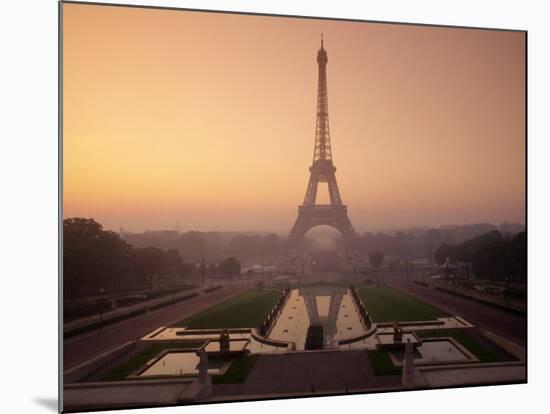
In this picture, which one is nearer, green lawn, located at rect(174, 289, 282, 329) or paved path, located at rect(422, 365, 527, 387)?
paved path, located at rect(422, 365, 527, 387)

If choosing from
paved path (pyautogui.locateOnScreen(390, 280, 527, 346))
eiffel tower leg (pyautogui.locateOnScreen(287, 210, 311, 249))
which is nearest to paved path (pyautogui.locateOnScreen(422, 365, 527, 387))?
paved path (pyautogui.locateOnScreen(390, 280, 527, 346))

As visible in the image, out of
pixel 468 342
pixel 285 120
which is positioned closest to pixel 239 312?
pixel 285 120

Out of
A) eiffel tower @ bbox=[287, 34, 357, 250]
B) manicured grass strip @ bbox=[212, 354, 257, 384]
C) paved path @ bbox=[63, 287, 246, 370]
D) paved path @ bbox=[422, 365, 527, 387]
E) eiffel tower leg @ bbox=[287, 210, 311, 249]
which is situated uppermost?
eiffel tower @ bbox=[287, 34, 357, 250]

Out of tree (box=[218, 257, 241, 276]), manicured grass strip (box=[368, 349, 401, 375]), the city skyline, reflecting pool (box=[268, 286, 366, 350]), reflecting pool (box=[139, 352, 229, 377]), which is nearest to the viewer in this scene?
reflecting pool (box=[139, 352, 229, 377])

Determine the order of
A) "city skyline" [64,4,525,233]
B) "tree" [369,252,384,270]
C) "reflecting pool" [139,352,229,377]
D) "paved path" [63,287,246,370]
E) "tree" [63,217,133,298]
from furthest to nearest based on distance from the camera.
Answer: "tree" [369,252,384,270] < "city skyline" [64,4,525,233] < "reflecting pool" [139,352,229,377] < "paved path" [63,287,246,370] < "tree" [63,217,133,298]

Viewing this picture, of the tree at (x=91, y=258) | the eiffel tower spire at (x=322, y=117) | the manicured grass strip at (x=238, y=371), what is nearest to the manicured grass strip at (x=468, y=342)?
the manicured grass strip at (x=238, y=371)

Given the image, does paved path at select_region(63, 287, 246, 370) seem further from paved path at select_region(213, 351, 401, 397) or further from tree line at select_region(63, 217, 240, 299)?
paved path at select_region(213, 351, 401, 397)

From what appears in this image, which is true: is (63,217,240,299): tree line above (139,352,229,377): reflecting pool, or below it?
above

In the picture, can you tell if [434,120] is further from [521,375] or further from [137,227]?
[137,227]
